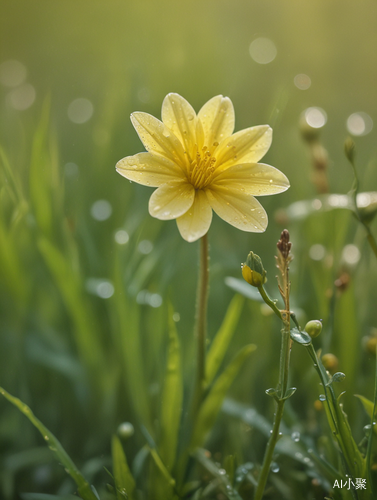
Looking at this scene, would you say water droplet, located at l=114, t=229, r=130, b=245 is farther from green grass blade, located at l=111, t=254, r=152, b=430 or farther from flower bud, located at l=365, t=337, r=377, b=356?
flower bud, located at l=365, t=337, r=377, b=356

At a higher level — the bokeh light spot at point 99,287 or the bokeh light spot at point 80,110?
the bokeh light spot at point 80,110

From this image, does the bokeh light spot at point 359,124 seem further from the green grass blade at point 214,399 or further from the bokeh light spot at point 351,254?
the green grass blade at point 214,399

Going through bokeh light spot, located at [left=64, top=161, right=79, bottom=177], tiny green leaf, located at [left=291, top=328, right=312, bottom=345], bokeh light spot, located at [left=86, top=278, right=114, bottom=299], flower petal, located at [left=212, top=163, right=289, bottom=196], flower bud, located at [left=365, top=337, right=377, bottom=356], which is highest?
bokeh light spot, located at [left=64, top=161, right=79, bottom=177]

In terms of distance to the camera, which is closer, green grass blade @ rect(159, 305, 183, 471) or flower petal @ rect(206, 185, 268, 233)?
flower petal @ rect(206, 185, 268, 233)

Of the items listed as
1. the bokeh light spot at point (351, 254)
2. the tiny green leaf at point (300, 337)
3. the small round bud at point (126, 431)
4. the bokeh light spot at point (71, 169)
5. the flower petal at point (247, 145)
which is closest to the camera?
the tiny green leaf at point (300, 337)

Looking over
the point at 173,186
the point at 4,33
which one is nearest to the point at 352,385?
the point at 173,186

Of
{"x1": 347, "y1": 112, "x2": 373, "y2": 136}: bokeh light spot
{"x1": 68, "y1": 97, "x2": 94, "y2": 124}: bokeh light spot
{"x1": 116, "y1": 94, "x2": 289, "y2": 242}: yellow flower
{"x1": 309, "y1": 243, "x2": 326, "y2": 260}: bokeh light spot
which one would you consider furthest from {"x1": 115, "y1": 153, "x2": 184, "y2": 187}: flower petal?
{"x1": 347, "y1": 112, "x2": 373, "y2": 136}: bokeh light spot

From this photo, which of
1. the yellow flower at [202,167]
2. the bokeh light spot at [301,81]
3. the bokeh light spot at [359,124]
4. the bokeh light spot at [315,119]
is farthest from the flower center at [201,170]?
the bokeh light spot at [359,124]
